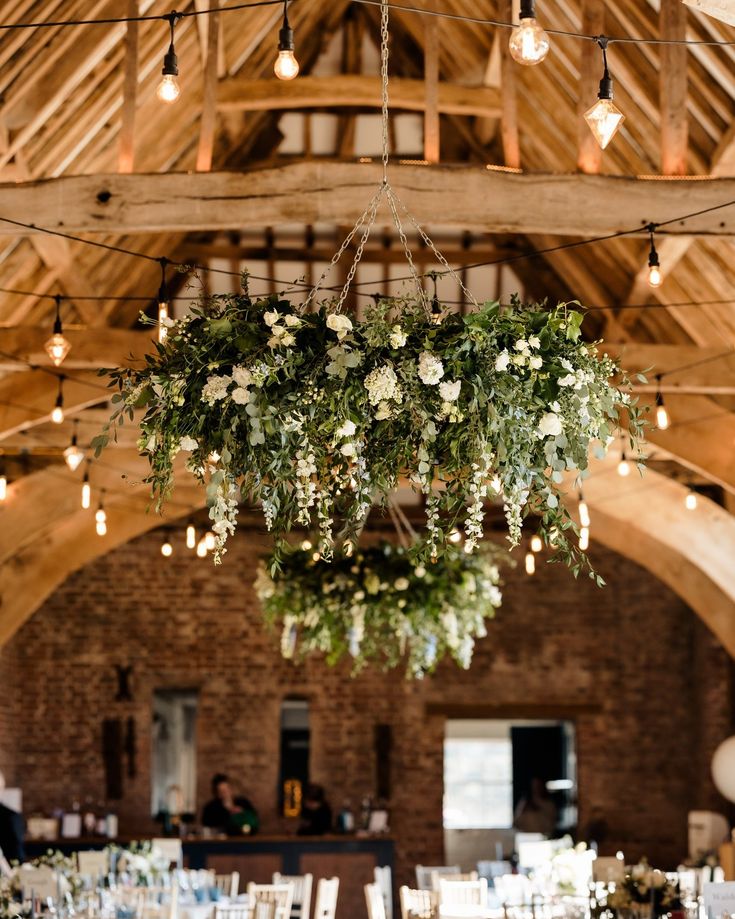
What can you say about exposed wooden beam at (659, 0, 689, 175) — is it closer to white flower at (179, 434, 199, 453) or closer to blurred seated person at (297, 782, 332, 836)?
white flower at (179, 434, 199, 453)

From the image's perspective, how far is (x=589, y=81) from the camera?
8023 millimetres

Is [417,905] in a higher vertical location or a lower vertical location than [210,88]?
lower

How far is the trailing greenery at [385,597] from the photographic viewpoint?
981cm

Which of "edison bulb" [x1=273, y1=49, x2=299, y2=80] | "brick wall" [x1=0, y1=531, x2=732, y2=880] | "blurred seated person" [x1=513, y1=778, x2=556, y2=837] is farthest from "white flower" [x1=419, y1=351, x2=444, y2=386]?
"blurred seated person" [x1=513, y1=778, x2=556, y2=837]

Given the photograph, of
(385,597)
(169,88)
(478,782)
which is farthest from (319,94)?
(478,782)

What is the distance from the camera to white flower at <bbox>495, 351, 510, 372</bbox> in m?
4.29

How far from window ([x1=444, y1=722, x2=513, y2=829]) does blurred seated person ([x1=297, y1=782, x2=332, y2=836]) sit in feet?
7.34

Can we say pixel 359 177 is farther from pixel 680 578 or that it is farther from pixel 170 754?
pixel 170 754

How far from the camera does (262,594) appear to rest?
33.9 ft

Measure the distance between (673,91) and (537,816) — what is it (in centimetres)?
1059

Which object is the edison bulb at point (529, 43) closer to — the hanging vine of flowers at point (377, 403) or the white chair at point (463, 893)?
the hanging vine of flowers at point (377, 403)

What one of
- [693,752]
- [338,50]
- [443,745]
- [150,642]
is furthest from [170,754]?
[338,50]

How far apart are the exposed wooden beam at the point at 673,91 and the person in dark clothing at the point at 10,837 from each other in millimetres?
7508

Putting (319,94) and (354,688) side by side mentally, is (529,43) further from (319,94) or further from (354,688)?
(354,688)
